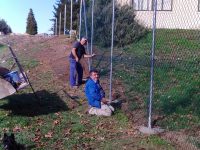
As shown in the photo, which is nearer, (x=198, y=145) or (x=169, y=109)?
(x=198, y=145)

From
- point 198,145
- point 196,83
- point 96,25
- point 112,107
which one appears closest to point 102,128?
point 112,107

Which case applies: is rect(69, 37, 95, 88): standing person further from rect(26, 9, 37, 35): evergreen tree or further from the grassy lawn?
rect(26, 9, 37, 35): evergreen tree

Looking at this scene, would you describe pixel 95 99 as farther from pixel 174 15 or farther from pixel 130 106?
pixel 174 15

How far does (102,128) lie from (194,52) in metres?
3.69

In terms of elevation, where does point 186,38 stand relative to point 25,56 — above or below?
above

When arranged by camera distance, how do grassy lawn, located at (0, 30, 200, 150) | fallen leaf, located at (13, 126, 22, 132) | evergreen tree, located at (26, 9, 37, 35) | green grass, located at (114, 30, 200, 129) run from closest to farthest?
grassy lawn, located at (0, 30, 200, 150), fallen leaf, located at (13, 126, 22, 132), green grass, located at (114, 30, 200, 129), evergreen tree, located at (26, 9, 37, 35)

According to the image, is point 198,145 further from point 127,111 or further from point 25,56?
point 25,56

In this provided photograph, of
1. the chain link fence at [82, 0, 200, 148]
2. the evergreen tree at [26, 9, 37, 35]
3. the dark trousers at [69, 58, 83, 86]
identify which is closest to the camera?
the chain link fence at [82, 0, 200, 148]

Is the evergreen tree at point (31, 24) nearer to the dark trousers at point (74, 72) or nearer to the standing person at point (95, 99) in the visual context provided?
the dark trousers at point (74, 72)

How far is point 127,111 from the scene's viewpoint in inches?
388

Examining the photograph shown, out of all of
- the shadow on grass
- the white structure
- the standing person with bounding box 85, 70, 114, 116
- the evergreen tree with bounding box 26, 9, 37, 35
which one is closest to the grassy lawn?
the shadow on grass

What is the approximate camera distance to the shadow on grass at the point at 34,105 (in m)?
10.4

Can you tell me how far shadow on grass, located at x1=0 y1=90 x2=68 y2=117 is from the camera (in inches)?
411

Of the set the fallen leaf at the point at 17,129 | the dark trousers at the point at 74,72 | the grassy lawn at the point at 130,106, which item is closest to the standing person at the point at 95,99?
the grassy lawn at the point at 130,106
